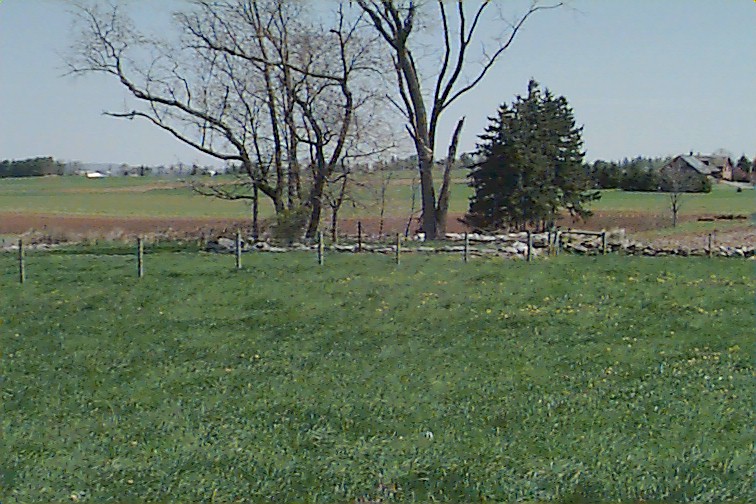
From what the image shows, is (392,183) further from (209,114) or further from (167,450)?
(167,450)

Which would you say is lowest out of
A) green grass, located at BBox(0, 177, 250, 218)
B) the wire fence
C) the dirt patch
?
the wire fence

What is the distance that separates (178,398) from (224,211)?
86.6 ft

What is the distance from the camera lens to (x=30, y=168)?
21.5 meters

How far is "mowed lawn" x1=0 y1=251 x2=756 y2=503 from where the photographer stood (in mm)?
4840

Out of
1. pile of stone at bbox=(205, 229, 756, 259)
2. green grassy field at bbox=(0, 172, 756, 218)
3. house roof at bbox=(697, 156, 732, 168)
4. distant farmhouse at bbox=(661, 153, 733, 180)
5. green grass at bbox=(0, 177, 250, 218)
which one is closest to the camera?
pile of stone at bbox=(205, 229, 756, 259)

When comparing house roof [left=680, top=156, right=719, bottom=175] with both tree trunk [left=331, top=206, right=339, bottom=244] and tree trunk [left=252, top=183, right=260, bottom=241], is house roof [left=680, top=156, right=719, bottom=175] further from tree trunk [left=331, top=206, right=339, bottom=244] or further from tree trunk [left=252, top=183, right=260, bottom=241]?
A: tree trunk [left=252, top=183, right=260, bottom=241]

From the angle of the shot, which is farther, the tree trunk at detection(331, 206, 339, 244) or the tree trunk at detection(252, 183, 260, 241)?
the tree trunk at detection(331, 206, 339, 244)

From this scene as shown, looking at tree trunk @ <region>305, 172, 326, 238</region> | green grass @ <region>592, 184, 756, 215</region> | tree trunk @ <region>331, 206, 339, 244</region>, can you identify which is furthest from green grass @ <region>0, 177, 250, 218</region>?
green grass @ <region>592, 184, 756, 215</region>

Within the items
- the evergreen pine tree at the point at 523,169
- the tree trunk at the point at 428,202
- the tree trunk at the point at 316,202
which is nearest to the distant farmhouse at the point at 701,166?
the evergreen pine tree at the point at 523,169

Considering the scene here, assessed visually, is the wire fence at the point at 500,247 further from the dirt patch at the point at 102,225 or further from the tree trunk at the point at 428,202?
the dirt patch at the point at 102,225

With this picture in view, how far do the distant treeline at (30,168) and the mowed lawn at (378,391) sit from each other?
346 inches

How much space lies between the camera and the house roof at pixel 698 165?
3938 centimetres

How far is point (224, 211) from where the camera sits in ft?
107

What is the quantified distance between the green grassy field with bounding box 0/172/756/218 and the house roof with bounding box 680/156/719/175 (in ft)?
3.71
